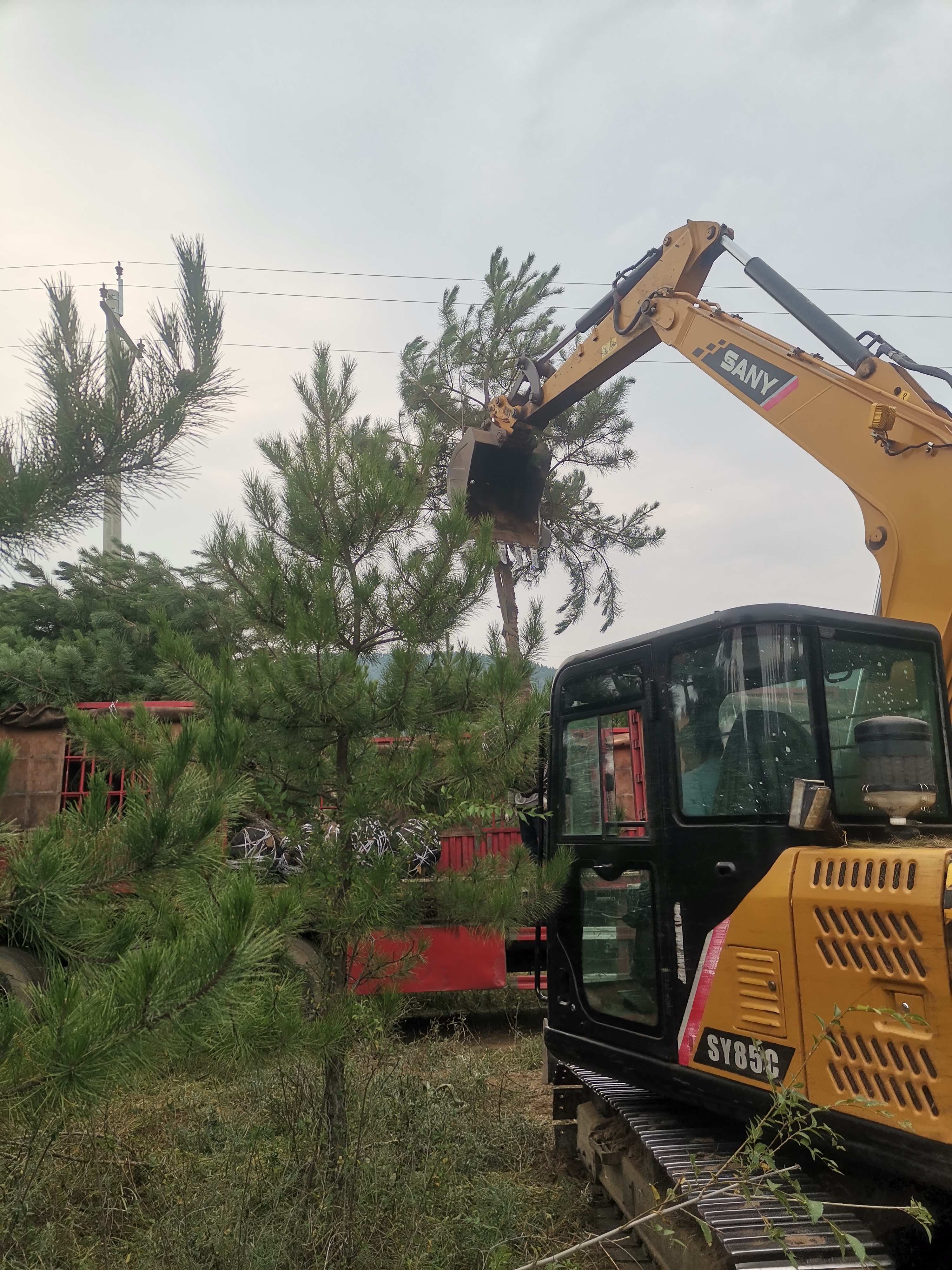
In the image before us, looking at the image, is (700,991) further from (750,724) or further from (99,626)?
(99,626)

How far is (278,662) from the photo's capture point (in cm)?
372

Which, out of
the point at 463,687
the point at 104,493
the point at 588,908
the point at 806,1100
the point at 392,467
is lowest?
the point at 806,1100

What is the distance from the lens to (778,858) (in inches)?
118

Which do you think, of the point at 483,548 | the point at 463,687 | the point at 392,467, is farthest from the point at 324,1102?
the point at 392,467

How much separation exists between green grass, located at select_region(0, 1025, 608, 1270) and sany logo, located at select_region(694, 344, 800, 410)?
3719mm

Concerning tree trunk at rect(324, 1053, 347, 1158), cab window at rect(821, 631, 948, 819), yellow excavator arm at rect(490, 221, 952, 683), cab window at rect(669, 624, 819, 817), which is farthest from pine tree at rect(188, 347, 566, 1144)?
yellow excavator arm at rect(490, 221, 952, 683)

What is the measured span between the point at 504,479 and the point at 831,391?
2.71 meters

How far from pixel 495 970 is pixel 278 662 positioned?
3678mm

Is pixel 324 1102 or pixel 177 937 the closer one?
pixel 177 937

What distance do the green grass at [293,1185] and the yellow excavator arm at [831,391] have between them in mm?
2985

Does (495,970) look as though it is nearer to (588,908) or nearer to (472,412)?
(588,908)

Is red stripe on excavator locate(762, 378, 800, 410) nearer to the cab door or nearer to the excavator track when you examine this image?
the cab door

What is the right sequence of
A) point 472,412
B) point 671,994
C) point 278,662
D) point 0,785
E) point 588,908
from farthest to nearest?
point 472,412 < point 588,908 < point 278,662 < point 671,994 < point 0,785

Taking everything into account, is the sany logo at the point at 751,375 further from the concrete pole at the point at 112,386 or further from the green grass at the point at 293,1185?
the green grass at the point at 293,1185
